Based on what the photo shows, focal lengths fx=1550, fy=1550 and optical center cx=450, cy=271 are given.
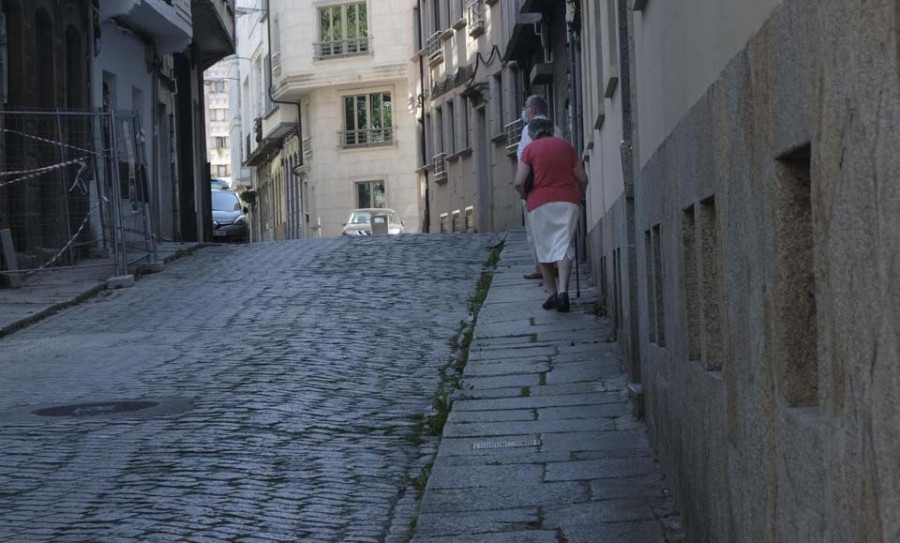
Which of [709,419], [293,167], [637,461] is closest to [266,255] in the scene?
[637,461]

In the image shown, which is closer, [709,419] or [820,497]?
[820,497]

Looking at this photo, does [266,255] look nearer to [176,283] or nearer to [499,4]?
[176,283]

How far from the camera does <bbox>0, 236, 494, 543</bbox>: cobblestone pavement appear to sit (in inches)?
247

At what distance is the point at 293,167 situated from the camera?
62000 millimetres

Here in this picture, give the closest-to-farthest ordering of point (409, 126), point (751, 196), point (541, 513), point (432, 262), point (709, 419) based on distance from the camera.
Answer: point (751, 196) < point (709, 419) < point (541, 513) < point (432, 262) < point (409, 126)

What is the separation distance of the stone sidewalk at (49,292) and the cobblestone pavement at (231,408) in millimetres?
234

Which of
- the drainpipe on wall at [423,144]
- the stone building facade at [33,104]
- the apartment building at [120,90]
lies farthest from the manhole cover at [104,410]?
the drainpipe on wall at [423,144]

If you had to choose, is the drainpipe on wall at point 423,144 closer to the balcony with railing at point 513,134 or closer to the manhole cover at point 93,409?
the balcony with railing at point 513,134

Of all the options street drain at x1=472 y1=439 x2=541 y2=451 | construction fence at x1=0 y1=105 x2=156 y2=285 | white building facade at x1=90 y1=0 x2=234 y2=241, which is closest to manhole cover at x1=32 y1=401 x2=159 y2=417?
street drain at x1=472 y1=439 x2=541 y2=451

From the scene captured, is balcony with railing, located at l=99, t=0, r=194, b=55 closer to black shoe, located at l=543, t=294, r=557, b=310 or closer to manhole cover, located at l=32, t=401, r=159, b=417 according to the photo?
black shoe, located at l=543, t=294, r=557, b=310

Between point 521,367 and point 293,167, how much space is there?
5234cm

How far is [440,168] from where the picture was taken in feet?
143

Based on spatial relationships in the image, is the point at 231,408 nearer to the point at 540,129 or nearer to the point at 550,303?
the point at 550,303

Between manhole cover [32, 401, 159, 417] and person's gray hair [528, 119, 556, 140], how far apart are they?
18.9 ft
